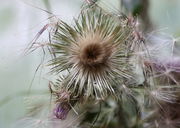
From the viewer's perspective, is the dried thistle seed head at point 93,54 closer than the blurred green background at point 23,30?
Yes

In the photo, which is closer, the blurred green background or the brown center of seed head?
the brown center of seed head

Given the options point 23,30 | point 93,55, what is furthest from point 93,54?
point 23,30

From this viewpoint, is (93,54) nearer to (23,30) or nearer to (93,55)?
(93,55)

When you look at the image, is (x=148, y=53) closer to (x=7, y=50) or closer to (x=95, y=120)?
(x=95, y=120)

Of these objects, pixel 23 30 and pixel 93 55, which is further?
pixel 23 30

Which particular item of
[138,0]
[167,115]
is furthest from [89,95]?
[138,0]
